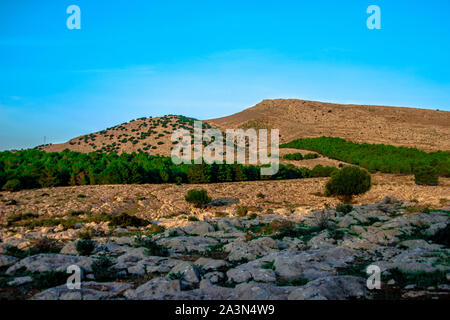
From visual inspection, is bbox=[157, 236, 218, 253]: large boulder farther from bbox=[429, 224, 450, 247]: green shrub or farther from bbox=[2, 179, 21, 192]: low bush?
bbox=[2, 179, 21, 192]: low bush

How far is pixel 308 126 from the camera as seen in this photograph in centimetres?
8381

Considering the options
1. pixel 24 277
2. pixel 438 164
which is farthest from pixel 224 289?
pixel 438 164

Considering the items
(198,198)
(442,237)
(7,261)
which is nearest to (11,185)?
(198,198)

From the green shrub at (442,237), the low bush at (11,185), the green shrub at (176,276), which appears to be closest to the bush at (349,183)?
the green shrub at (442,237)

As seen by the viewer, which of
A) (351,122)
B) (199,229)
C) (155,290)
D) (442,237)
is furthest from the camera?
(351,122)

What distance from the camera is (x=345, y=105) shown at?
99.9 m

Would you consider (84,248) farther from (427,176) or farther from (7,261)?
(427,176)

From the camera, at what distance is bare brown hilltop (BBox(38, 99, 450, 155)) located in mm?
64750

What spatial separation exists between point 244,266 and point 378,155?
48.6m

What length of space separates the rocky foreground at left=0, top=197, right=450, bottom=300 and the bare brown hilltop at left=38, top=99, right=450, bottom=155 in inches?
1855

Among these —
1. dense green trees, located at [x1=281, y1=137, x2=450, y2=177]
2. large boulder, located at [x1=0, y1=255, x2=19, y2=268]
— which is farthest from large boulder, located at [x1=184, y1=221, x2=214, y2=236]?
dense green trees, located at [x1=281, y1=137, x2=450, y2=177]

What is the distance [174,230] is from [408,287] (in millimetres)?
9709

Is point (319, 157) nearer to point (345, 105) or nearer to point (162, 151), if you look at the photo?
point (162, 151)

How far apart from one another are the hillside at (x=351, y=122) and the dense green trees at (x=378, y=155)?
6.87 metres
